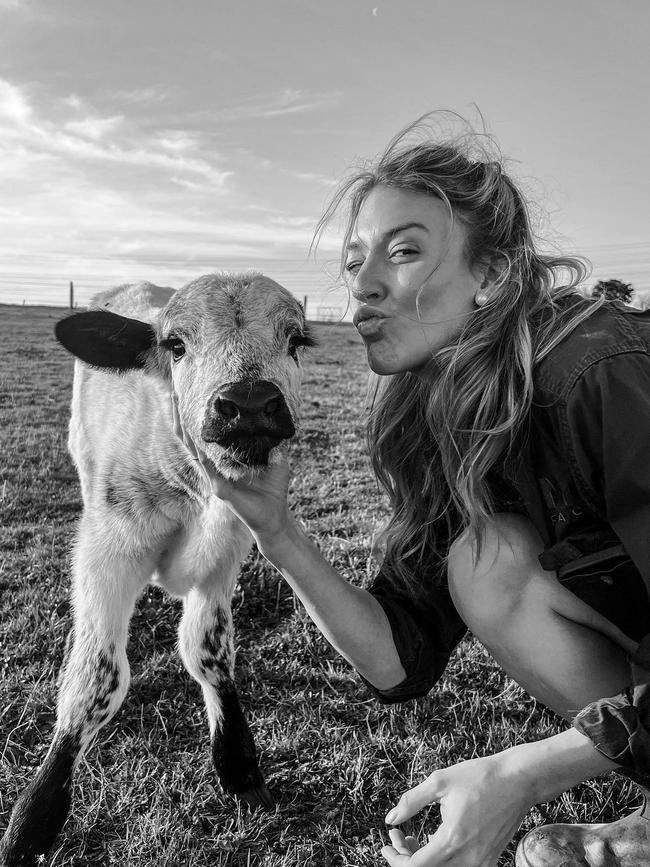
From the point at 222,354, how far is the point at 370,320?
69cm

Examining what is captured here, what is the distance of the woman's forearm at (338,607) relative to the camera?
8.43 feet

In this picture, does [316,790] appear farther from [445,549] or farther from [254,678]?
[445,549]

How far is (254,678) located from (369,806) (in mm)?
998

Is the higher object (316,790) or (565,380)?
(565,380)

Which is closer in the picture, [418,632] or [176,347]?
[418,632]

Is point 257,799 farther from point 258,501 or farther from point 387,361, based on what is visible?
point 387,361

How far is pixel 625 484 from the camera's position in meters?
2.08

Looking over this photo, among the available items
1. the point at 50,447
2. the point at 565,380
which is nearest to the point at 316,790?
the point at 565,380

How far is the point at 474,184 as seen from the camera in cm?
273

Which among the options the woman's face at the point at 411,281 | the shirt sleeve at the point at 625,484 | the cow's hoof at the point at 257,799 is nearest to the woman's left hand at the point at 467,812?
the shirt sleeve at the point at 625,484

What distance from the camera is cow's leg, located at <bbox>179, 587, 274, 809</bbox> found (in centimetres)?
290

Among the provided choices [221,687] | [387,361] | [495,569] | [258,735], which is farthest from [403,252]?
[258,735]

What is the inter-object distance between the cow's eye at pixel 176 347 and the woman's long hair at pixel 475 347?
0.84 metres

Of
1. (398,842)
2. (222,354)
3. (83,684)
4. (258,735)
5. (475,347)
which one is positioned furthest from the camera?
(258,735)
